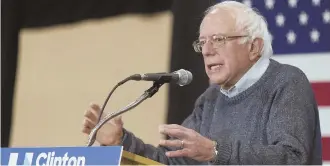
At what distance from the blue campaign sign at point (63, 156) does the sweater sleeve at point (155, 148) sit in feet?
1.84

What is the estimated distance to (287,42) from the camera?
3229 mm

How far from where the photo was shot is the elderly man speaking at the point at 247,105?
2.14m

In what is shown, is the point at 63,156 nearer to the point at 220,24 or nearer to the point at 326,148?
the point at 220,24

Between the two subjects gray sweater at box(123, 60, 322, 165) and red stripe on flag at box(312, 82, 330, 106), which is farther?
red stripe on flag at box(312, 82, 330, 106)

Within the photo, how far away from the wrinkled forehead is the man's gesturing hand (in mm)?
547

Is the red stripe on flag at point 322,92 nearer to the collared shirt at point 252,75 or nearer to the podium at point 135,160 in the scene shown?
the collared shirt at point 252,75

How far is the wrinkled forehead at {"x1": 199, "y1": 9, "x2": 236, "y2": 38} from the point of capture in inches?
95.2

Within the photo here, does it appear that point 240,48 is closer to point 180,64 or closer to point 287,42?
point 287,42

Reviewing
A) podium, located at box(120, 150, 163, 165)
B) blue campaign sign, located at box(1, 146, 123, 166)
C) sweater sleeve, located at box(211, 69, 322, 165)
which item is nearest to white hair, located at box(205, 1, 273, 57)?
sweater sleeve, located at box(211, 69, 322, 165)

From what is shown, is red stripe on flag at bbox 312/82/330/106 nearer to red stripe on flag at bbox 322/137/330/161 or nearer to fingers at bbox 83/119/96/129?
red stripe on flag at bbox 322/137/330/161

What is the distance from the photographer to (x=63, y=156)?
5.84 feet

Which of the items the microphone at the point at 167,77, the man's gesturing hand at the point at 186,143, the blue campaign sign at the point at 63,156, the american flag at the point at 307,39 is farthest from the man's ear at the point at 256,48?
the blue campaign sign at the point at 63,156

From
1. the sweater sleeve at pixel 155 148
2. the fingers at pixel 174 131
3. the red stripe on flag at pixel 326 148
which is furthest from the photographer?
the red stripe on flag at pixel 326 148

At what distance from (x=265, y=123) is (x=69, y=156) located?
808mm
